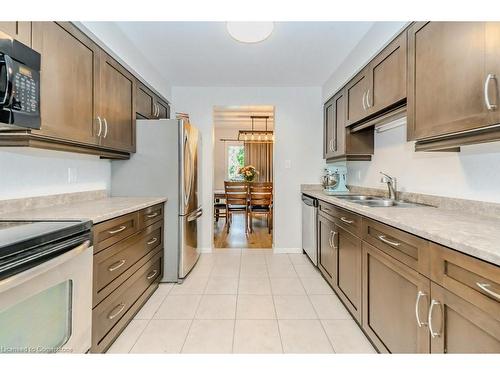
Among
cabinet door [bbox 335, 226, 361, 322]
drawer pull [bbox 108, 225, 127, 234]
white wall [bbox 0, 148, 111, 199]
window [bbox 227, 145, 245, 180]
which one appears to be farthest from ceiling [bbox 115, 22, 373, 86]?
window [bbox 227, 145, 245, 180]

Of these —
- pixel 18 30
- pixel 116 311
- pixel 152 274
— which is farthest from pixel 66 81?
pixel 152 274

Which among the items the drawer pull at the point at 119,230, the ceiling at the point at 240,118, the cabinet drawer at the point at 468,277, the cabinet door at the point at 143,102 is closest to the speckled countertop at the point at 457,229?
the cabinet drawer at the point at 468,277

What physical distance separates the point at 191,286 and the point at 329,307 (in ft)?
4.32

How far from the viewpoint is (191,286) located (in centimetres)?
255

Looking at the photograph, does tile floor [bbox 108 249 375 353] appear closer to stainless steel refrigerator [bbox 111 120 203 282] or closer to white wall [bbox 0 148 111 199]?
stainless steel refrigerator [bbox 111 120 203 282]

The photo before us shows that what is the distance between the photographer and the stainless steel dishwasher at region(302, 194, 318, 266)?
118 inches

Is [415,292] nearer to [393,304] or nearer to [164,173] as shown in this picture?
[393,304]

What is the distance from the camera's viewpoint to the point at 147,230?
2.21m

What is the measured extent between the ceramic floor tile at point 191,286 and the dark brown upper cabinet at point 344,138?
83.0 inches

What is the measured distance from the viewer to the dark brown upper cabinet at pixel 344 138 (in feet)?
9.48

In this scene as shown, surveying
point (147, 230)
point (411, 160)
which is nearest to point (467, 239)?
point (411, 160)
